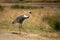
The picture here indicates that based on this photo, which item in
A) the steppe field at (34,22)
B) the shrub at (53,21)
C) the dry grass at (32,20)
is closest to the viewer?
the steppe field at (34,22)

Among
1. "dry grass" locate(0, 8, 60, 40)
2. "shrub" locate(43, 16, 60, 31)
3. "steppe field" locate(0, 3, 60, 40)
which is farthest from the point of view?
"shrub" locate(43, 16, 60, 31)

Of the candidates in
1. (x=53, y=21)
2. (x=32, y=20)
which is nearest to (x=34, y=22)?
(x=32, y=20)

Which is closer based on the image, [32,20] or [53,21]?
[53,21]

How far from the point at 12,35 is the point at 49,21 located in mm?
5759

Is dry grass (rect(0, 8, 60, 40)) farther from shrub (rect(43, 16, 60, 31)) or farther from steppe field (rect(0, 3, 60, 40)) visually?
shrub (rect(43, 16, 60, 31))

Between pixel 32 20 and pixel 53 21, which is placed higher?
pixel 53 21

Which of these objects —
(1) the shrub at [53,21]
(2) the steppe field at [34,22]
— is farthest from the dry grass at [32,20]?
(1) the shrub at [53,21]

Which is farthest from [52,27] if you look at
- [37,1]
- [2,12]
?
[37,1]

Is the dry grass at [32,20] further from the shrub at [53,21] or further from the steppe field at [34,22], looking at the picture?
the shrub at [53,21]

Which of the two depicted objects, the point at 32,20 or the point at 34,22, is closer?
the point at 34,22

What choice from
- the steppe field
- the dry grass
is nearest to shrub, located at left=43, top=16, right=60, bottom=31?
the steppe field

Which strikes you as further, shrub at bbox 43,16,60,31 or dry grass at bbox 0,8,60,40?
shrub at bbox 43,16,60,31

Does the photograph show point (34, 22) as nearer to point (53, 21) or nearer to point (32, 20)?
point (32, 20)

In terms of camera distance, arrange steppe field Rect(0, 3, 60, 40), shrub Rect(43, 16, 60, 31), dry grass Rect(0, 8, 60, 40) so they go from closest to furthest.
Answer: steppe field Rect(0, 3, 60, 40), dry grass Rect(0, 8, 60, 40), shrub Rect(43, 16, 60, 31)
